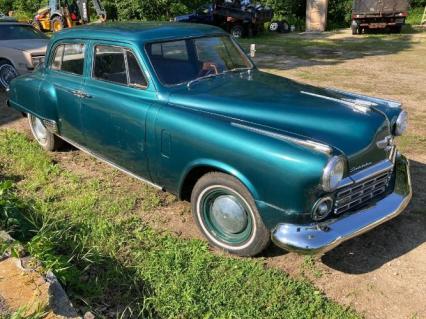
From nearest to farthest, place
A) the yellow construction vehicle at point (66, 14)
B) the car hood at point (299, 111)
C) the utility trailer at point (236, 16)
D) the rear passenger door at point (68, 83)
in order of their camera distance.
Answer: the car hood at point (299, 111) < the rear passenger door at point (68, 83) < the yellow construction vehicle at point (66, 14) < the utility trailer at point (236, 16)

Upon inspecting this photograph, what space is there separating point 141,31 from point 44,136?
2.45 meters

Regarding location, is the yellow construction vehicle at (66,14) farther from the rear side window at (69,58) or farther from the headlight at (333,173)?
the headlight at (333,173)

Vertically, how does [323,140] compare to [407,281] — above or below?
above

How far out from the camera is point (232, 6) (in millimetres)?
19641

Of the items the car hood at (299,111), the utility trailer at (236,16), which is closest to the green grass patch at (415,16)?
the utility trailer at (236,16)

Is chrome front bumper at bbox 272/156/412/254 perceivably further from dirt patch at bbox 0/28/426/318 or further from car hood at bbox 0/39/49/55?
car hood at bbox 0/39/49/55

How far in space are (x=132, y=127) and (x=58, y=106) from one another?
142cm

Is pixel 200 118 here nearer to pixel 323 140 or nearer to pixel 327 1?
pixel 323 140

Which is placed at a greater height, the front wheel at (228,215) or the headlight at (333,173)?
the headlight at (333,173)

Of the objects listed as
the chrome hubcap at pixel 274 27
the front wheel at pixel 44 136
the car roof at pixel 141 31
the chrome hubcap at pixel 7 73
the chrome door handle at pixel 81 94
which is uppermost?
the car roof at pixel 141 31

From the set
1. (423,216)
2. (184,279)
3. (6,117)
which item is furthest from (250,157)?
(6,117)

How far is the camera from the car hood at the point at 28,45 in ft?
27.2

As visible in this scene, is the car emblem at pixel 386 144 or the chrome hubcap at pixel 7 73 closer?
the car emblem at pixel 386 144

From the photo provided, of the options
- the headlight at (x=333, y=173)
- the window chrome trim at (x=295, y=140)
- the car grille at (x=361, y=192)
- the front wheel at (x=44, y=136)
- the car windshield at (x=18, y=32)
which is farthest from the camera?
the car windshield at (x=18, y=32)
